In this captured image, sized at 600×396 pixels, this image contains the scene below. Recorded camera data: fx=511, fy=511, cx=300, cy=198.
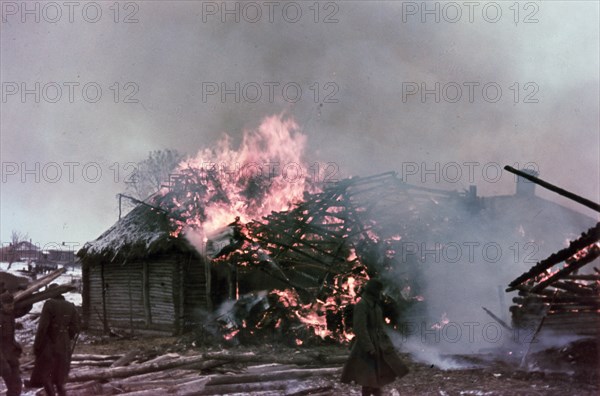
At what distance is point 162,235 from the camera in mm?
18469

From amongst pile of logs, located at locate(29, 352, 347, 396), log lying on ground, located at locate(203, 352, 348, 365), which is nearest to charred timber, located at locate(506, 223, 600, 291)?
pile of logs, located at locate(29, 352, 347, 396)

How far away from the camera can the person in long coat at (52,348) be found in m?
8.23

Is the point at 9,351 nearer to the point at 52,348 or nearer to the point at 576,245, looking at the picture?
the point at 52,348

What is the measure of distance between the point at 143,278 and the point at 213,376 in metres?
10.9

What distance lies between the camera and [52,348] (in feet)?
27.5

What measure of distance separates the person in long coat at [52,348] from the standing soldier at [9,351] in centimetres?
47

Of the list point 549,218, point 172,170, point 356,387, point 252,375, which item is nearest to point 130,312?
point 252,375

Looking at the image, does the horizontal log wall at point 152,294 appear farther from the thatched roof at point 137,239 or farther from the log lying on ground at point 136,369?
the log lying on ground at point 136,369

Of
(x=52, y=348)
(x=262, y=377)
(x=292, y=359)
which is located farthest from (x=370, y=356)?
(x=52, y=348)

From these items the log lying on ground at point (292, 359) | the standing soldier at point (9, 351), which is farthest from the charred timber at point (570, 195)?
the standing soldier at point (9, 351)

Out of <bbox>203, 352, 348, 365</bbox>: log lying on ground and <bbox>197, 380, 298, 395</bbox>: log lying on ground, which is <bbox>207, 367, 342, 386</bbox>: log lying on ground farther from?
<bbox>203, 352, 348, 365</bbox>: log lying on ground

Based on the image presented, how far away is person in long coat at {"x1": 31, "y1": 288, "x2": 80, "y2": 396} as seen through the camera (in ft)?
27.0

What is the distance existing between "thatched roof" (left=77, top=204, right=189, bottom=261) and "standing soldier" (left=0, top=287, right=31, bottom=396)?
Answer: 9.45 meters

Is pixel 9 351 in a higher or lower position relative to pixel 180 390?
higher
